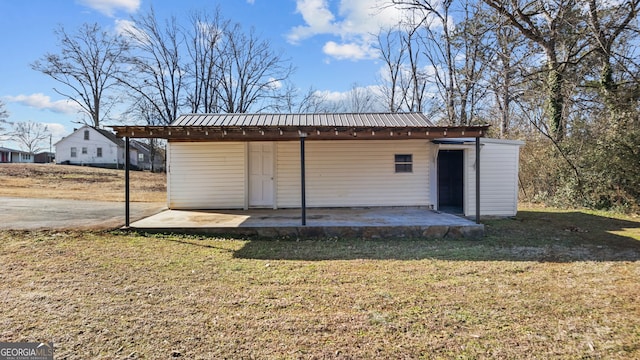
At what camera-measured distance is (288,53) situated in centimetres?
2327

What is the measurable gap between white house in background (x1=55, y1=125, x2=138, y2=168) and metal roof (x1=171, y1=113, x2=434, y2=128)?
2694 centimetres

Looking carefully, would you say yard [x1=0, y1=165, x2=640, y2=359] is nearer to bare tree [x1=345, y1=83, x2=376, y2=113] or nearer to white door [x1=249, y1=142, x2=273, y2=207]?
white door [x1=249, y1=142, x2=273, y2=207]

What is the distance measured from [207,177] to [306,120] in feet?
10.3

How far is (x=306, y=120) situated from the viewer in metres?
9.25

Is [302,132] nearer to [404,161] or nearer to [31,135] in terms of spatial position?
[404,161]

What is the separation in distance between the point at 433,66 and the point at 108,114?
26.3m

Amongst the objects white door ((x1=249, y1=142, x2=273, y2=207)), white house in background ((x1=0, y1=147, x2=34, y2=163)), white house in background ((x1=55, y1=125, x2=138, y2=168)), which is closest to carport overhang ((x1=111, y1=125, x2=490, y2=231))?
white door ((x1=249, y1=142, x2=273, y2=207))

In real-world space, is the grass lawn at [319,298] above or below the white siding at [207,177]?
below

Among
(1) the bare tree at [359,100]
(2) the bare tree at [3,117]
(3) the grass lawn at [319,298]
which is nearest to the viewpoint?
(3) the grass lawn at [319,298]

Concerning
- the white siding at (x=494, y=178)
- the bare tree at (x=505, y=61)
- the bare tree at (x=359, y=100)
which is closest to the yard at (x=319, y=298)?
the white siding at (x=494, y=178)

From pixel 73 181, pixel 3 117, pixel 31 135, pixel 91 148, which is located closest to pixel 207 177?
pixel 73 181

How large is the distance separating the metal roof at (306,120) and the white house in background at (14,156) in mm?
51658

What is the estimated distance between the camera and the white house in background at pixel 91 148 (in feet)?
104

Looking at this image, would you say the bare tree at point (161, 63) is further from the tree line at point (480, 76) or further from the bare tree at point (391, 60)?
the bare tree at point (391, 60)
